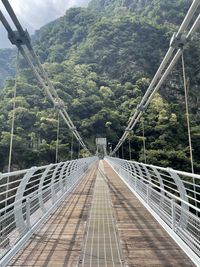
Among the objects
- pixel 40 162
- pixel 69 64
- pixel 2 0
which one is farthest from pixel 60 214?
pixel 69 64

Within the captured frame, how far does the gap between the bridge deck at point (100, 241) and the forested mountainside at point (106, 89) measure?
24199 mm

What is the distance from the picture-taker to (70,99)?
5069cm

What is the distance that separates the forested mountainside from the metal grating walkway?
24.2m

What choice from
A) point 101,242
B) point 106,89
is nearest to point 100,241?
point 101,242

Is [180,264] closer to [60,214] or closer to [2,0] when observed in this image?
[60,214]

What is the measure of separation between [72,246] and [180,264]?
123 cm

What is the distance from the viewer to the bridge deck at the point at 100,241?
10.6ft

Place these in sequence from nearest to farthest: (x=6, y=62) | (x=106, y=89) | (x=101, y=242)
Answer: (x=101, y=242), (x=106, y=89), (x=6, y=62)

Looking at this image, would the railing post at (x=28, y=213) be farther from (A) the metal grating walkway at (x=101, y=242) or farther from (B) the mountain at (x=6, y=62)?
(B) the mountain at (x=6, y=62)

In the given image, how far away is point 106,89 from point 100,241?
58659 millimetres

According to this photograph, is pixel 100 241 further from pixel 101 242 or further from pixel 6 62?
pixel 6 62

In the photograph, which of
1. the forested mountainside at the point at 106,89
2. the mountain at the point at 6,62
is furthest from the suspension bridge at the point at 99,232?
the mountain at the point at 6,62

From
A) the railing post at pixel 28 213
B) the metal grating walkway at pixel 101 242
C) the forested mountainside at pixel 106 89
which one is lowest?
the metal grating walkway at pixel 101 242

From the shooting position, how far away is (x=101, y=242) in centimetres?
391
